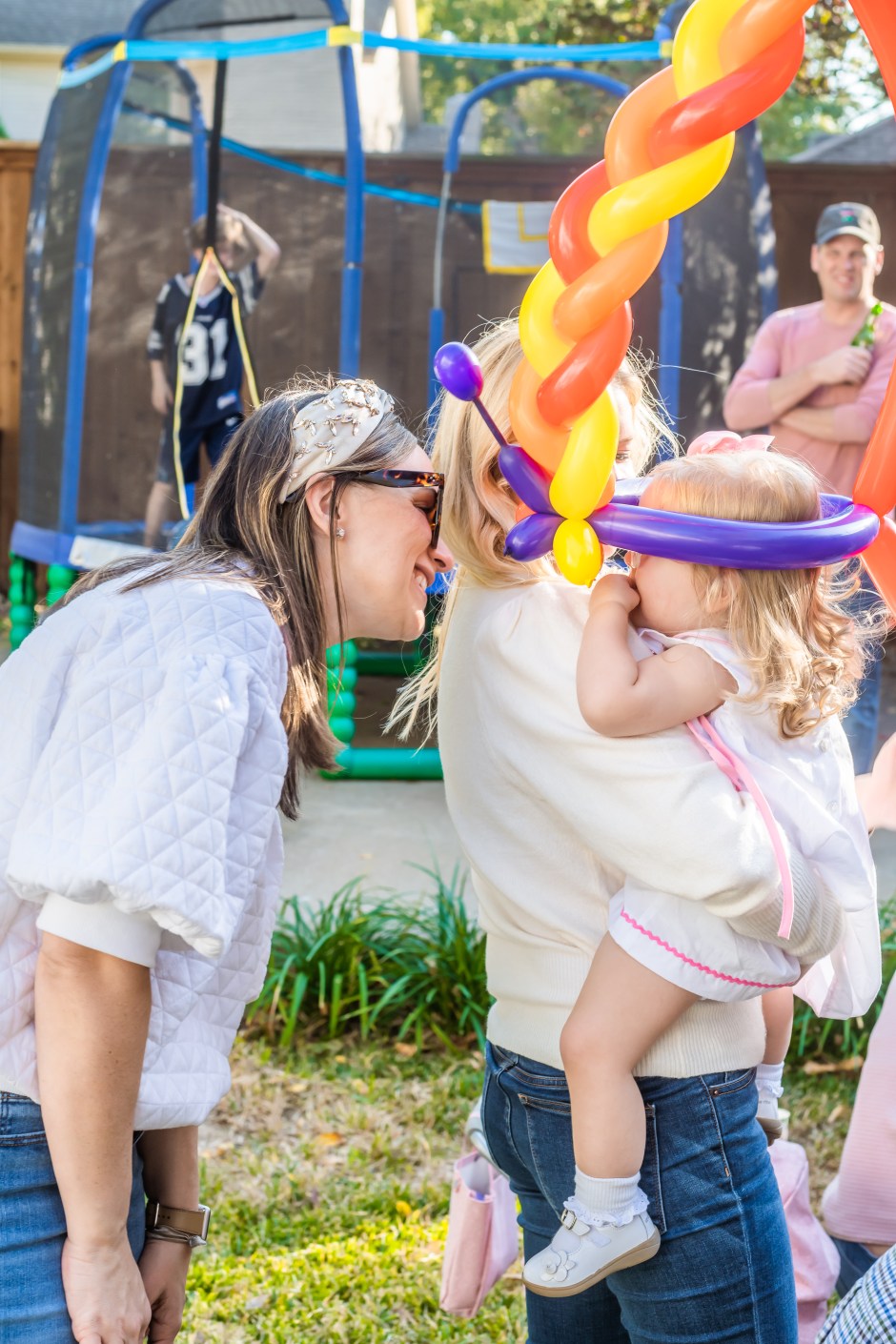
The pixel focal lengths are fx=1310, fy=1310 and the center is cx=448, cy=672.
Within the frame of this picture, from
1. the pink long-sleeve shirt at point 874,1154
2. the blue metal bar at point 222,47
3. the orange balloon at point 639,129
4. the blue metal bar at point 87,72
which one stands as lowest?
the pink long-sleeve shirt at point 874,1154

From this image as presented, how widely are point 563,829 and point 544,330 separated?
583mm

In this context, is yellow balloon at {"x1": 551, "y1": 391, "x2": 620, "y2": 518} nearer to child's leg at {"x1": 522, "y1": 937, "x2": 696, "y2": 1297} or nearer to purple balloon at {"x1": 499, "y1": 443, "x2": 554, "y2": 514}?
purple balloon at {"x1": 499, "y1": 443, "x2": 554, "y2": 514}

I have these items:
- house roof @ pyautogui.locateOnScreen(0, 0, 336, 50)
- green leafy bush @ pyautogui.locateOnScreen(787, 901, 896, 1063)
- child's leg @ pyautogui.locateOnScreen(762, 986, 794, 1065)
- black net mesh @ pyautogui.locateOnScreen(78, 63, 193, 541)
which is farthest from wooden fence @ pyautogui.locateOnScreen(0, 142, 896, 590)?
house roof @ pyautogui.locateOnScreen(0, 0, 336, 50)

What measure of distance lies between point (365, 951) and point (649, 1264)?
261 centimetres

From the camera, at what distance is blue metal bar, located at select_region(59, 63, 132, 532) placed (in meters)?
6.80

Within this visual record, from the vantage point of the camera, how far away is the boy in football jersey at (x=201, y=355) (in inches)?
251

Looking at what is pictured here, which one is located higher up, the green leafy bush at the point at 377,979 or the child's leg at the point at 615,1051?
the child's leg at the point at 615,1051

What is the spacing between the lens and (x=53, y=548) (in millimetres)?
6867

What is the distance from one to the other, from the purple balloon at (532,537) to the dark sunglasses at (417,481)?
0.19m

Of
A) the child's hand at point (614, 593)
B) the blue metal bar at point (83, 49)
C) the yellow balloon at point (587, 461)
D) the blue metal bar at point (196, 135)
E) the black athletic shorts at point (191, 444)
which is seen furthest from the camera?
the blue metal bar at point (196, 135)

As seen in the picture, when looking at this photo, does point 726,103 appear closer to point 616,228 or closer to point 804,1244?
point 616,228

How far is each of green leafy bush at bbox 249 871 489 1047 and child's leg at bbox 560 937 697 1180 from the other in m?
2.37

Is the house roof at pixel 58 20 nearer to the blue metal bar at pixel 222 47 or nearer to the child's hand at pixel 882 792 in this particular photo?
the blue metal bar at pixel 222 47

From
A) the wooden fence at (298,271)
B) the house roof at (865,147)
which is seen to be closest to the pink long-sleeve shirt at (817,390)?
the wooden fence at (298,271)
